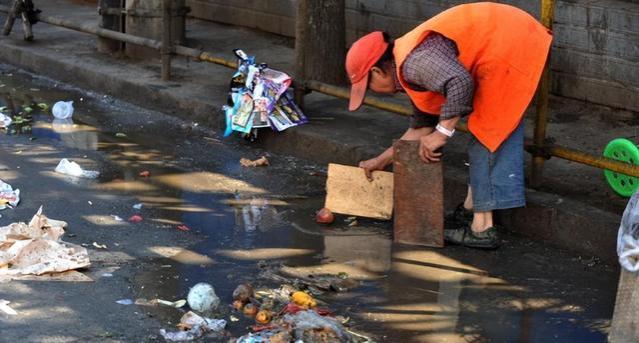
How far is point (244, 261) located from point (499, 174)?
1.31 m

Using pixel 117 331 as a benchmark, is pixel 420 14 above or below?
above

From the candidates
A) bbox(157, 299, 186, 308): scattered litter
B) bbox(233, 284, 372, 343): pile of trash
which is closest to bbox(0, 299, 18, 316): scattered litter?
bbox(157, 299, 186, 308): scattered litter

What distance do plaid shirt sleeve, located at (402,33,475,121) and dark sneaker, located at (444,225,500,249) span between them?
71cm

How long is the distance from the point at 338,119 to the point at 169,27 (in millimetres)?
1744

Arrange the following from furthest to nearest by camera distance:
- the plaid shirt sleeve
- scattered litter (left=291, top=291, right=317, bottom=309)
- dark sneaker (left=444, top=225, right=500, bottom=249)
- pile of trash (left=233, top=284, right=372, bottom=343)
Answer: dark sneaker (left=444, top=225, right=500, bottom=249) < the plaid shirt sleeve < scattered litter (left=291, top=291, right=317, bottom=309) < pile of trash (left=233, top=284, right=372, bottom=343)

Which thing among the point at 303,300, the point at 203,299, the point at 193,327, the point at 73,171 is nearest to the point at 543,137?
the point at 303,300

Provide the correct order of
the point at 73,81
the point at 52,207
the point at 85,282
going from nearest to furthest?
1. the point at 85,282
2. the point at 52,207
3. the point at 73,81

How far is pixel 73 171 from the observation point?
7.02 m

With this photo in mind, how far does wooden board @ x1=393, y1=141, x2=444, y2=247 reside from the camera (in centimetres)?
577

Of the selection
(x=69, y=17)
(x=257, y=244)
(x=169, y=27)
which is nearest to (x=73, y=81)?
(x=169, y=27)

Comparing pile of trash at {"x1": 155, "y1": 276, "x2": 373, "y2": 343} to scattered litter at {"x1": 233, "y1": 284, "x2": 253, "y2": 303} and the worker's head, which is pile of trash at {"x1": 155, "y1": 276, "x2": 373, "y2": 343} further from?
the worker's head

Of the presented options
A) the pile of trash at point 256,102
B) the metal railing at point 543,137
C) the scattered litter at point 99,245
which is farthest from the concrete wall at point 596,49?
the scattered litter at point 99,245

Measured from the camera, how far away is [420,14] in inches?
358

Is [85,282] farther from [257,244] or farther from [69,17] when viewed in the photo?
[69,17]
